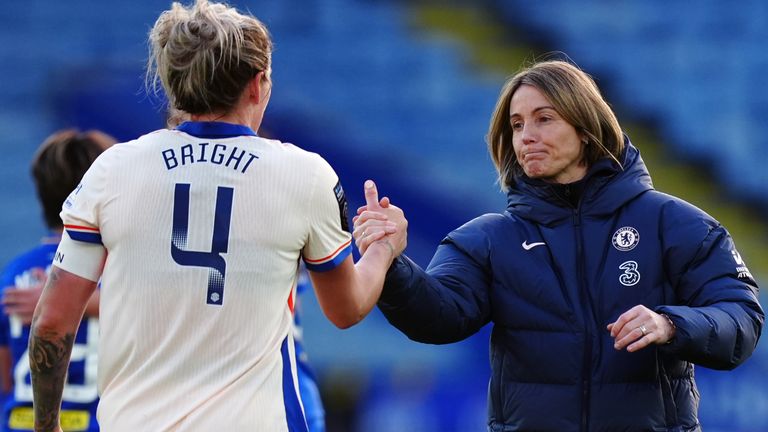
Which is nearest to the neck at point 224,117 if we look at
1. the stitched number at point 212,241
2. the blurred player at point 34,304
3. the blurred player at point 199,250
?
the blurred player at point 199,250

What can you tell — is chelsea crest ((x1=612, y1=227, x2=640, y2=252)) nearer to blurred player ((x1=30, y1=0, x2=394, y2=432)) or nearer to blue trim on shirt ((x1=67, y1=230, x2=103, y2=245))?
blurred player ((x1=30, y1=0, x2=394, y2=432))

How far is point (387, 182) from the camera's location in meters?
7.24

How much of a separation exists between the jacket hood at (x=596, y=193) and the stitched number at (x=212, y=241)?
90cm

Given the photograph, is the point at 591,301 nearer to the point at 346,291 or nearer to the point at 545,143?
the point at 545,143

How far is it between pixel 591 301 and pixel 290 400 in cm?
79

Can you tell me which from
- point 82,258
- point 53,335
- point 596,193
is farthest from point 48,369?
point 596,193

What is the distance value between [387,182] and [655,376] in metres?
4.52

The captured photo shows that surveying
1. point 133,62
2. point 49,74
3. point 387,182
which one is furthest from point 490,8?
point 49,74

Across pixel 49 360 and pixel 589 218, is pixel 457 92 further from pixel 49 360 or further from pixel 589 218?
pixel 49 360

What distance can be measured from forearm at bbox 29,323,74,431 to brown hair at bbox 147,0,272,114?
528 millimetres

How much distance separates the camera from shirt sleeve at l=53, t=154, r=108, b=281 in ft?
7.79

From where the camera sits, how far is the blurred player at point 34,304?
3807mm

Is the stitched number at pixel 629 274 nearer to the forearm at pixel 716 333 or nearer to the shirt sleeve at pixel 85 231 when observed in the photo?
the forearm at pixel 716 333

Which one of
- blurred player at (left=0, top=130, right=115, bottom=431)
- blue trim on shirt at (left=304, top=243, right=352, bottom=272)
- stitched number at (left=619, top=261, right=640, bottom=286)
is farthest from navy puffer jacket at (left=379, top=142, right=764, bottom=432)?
blurred player at (left=0, top=130, right=115, bottom=431)
